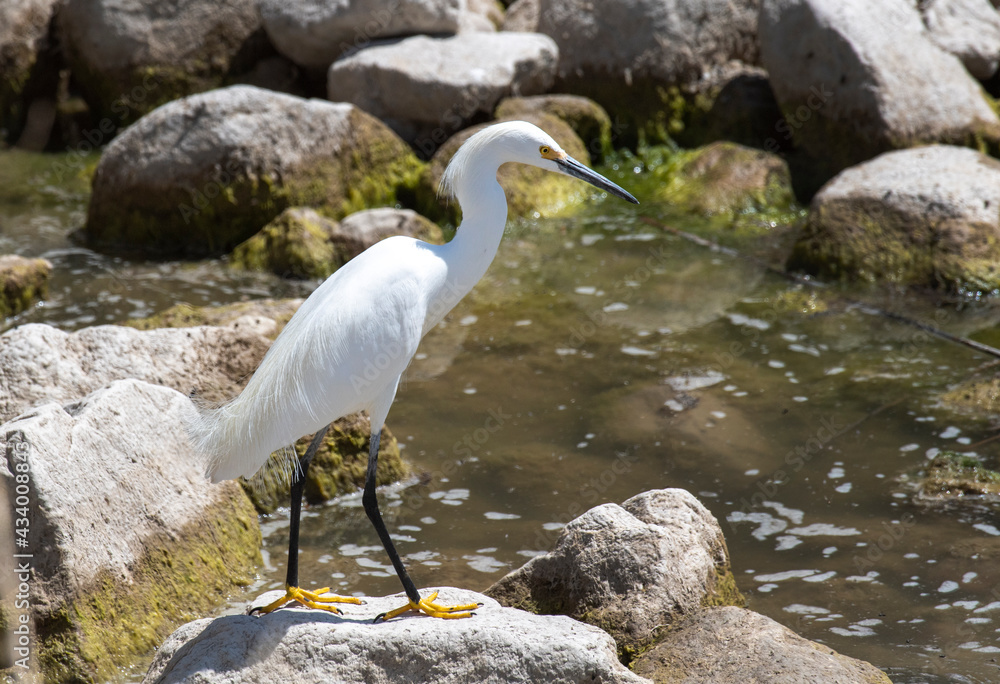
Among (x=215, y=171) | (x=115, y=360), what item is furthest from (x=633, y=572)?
(x=215, y=171)

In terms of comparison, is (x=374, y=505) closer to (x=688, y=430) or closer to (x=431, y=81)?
(x=688, y=430)

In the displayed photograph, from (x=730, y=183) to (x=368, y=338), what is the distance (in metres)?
8.07

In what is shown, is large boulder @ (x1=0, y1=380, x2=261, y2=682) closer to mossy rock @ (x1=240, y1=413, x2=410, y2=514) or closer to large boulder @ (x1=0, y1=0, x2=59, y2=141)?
mossy rock @ (x1=240, y1=413, x2=410, y2=514)

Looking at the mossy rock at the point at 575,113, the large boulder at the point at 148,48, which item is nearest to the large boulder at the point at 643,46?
the mossy rock at the point at 575,113

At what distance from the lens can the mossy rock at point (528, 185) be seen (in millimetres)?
10586

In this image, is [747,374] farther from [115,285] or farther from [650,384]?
[115,285]

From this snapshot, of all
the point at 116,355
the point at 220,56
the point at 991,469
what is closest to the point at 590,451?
the point at 991,469

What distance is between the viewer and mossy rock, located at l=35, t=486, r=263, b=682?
3.98m

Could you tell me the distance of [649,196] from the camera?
1129 centimetres

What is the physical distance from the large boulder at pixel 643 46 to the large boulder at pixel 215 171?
396 centimetres

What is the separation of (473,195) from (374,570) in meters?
2.27

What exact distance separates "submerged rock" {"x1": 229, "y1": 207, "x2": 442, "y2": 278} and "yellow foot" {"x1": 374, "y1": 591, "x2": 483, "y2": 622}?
564 centimetres

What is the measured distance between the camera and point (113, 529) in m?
4.23

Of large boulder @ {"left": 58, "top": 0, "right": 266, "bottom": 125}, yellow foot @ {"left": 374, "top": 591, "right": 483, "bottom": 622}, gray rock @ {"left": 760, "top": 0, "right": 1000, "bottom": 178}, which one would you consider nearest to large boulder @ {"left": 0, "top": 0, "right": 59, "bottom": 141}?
large boulder @ {"left": 58, "top": 0, "right": 266, "bottom": 125}
